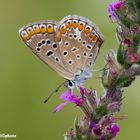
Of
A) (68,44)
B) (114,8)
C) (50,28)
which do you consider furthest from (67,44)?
(114,8)

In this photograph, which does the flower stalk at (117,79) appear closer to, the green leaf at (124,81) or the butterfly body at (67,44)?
Answer: the green leaf at (124,81)

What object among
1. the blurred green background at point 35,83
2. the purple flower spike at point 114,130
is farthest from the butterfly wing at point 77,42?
the blurred green background at point 35,83

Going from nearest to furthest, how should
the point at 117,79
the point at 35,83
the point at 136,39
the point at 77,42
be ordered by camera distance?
the point at 136,39 < the point at 117,79 < the point at 77,42 < the point at 35,83

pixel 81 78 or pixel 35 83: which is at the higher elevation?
pixel 81 78

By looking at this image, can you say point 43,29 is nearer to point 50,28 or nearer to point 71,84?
point 50,28

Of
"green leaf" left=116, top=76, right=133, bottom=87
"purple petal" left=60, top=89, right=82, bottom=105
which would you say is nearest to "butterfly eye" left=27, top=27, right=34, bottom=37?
"purple petal" left=60, top=89, right=82, bottom=105

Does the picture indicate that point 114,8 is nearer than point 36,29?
Yes
